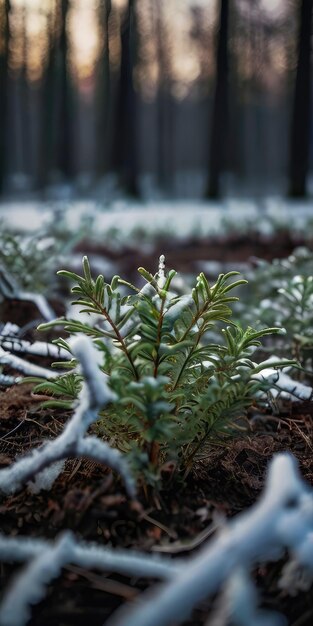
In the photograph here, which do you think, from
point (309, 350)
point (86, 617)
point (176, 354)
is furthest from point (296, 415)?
point (86, 617)

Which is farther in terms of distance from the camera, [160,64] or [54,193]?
[160,64]

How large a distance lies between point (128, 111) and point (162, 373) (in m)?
14.6

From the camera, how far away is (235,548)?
931mm

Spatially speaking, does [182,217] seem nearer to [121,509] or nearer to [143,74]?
[121,509]

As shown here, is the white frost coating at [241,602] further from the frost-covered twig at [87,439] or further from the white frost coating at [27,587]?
the frost-covered twig at [87,439]

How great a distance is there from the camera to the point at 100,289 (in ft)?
5.23

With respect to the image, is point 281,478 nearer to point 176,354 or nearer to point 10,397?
point 176,354

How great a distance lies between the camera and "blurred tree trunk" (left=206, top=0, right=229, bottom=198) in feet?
40.8

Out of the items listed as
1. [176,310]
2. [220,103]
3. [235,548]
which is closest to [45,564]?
[235,548]

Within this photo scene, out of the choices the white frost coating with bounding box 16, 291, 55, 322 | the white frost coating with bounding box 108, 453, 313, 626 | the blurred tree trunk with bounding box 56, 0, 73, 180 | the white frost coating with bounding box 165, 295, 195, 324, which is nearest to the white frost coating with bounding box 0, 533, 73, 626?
the white frost coating with bounding box 108, 453, 313, 626

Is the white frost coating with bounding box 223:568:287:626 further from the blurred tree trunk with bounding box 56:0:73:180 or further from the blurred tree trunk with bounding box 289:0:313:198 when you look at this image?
the blurred tree trunk with bounding box 56:0:73:180

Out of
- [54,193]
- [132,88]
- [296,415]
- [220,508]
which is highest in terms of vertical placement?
[132,88]

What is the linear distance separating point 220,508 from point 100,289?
59 centimetres

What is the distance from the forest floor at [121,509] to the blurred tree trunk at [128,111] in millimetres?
13801
